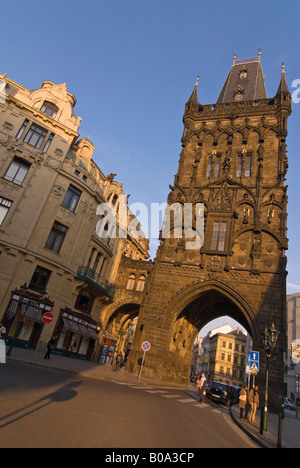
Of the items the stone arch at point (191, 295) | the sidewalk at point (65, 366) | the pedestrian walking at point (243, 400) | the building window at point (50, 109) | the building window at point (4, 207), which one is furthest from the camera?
the building window at point (50, 109)

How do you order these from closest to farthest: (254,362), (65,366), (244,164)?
(254,362)
(65,366)
(244,164)

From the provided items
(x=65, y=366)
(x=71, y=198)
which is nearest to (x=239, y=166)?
(x=71, y=198)

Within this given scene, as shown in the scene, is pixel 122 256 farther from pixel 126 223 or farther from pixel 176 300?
pixel 176 300

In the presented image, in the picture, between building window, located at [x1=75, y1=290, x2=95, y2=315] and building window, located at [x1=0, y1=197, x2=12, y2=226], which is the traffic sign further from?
building window, located at [x1=0, y1=197, x2=12, y2=226]

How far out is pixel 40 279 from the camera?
22.2 metres

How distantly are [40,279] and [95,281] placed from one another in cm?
640

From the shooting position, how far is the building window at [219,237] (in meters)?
25.2

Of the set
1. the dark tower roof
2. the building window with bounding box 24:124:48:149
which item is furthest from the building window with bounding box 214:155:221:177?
the building window with bounding box 24:124:48:149

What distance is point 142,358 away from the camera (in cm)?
2277

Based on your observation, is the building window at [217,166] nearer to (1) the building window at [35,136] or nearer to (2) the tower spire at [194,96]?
(2) the tower spire at [194,96]

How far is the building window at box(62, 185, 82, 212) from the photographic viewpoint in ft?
82.9

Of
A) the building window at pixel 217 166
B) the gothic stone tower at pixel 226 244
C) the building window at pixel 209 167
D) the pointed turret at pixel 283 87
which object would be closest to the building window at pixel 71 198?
the gothic stone tower at pixel 226 244

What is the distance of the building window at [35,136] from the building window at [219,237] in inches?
657

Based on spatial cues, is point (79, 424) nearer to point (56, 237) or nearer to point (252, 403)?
point (252, 403)
